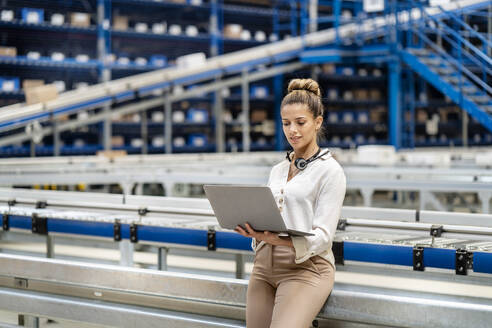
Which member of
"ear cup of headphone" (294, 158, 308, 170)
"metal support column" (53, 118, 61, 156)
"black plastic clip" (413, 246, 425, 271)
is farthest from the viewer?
"metal support column" (53, 118, 61, 156)

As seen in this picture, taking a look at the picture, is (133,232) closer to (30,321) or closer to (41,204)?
(30,321)

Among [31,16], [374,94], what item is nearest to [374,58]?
[374,94]

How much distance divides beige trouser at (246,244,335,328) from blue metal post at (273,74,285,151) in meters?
10.7

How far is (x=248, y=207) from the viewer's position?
191 cm

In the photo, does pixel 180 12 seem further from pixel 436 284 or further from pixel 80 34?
pixel 436 284

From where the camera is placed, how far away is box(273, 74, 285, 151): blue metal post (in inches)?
501

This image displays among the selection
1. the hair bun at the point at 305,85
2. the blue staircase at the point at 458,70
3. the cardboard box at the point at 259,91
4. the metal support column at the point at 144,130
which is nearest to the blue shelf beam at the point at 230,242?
the hair bun at the point at 305,85

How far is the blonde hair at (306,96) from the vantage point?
208cm

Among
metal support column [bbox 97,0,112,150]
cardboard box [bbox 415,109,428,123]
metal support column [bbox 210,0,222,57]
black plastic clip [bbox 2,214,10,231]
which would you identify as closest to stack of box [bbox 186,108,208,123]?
metal support column [bbox 210,0,222,57]

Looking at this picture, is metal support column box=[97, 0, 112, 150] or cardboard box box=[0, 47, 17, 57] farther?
metal support column box=[97, 0, 112, 150]

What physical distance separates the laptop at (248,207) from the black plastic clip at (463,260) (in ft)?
3.04

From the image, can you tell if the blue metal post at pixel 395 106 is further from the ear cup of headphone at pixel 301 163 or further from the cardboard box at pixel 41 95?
the ear cup of headphone at pixel 301 163

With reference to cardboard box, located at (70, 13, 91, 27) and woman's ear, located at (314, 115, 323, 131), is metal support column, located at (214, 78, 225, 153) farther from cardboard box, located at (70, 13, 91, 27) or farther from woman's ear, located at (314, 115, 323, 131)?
woman's ear, located at (314, 115, 323, 131)

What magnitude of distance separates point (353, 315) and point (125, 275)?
3.04ft
